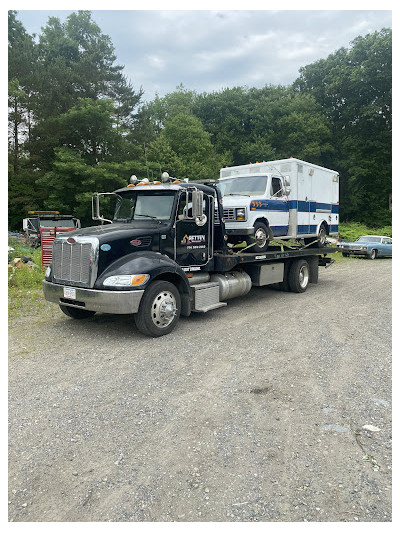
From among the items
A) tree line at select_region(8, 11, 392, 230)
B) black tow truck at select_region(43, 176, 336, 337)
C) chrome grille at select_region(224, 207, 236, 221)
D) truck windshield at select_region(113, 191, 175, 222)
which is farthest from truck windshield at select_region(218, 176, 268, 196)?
tree line at select_region(8, 11, 392, 230)

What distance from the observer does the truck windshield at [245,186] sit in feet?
31.3

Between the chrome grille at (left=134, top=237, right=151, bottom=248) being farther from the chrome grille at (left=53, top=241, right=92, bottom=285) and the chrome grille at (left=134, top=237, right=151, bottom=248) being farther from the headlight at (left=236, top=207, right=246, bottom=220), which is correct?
the headlight at (left=236, top=207, right=246, bottom=220)

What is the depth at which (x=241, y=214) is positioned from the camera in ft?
29.3

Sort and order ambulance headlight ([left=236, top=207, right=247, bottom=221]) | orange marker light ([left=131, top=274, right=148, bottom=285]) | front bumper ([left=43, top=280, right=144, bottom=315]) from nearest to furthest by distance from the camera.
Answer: front bumper ([left=43, top=280, right=144, bottom=315]) → orange marker light ([left=131, top=274, right=148, bottom=285]) → ambulance headlight ([left=236, top=207, right=247, bottom=221])

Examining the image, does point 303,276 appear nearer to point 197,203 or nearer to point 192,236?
point 192,236

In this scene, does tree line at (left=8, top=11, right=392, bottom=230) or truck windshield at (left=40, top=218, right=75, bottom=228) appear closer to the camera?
truck windshield at (left=40, top=218, right=75, bottom=228)

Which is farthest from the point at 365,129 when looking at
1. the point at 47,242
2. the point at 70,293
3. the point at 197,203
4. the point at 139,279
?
the point at 70,293

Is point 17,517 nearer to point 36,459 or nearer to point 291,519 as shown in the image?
point 36,459

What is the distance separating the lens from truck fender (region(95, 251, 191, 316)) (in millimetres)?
6277

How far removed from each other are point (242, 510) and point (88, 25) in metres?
48.7

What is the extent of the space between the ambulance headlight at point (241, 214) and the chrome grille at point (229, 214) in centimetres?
10

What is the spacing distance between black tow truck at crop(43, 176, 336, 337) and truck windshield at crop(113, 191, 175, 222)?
0.06 feet

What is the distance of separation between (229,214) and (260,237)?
3.04 feet

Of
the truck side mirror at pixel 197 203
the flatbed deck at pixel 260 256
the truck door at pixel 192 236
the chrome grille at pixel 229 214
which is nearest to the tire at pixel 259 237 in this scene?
the flatbed deck at pixel 260 256
